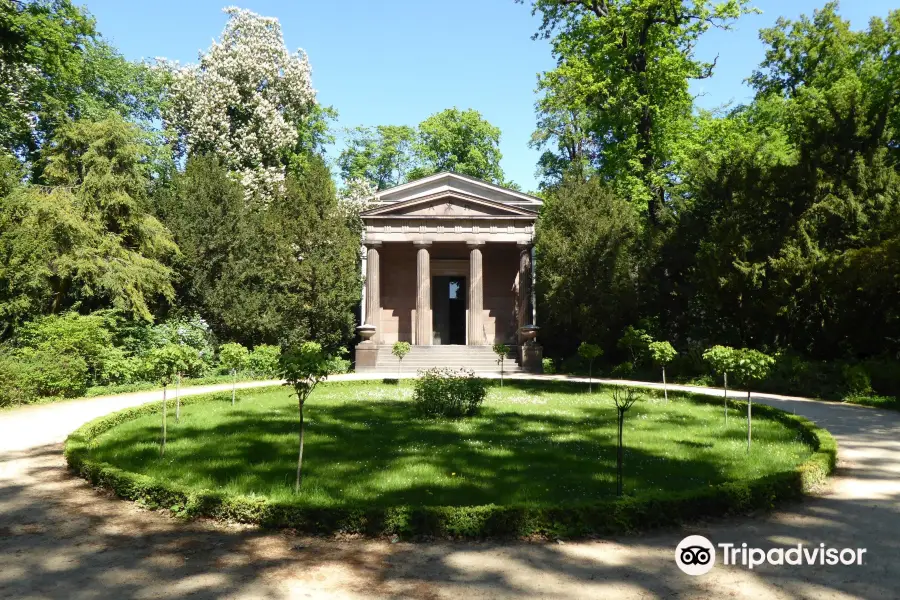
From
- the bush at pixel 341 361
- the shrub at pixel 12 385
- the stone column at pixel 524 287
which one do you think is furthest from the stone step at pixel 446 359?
the shrub at pixel 12 385

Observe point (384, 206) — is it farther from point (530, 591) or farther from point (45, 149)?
point (530, 591)

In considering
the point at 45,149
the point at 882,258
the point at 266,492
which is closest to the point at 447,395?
the point at 266,492

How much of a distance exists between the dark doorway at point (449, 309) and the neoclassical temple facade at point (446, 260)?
14cm

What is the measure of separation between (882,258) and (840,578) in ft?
48.0

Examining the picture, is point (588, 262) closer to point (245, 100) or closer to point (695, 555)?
point (695, 555)

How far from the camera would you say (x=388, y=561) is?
550cm

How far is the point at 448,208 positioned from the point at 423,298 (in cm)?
479

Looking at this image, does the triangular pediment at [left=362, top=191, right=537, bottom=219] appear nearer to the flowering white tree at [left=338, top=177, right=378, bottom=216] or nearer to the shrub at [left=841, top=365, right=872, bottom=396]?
the flowering white tree at [left=338, top=177, right=378, bottom=216]

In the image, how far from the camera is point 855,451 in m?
10.5

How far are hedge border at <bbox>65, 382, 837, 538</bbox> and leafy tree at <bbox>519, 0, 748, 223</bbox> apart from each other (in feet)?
75.4

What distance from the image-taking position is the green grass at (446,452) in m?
7.56

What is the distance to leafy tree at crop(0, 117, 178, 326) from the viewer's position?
720 inches

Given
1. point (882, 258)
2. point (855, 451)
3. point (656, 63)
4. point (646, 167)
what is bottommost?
point (855, 451)

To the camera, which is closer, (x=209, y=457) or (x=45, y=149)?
(x=209, y=457)
